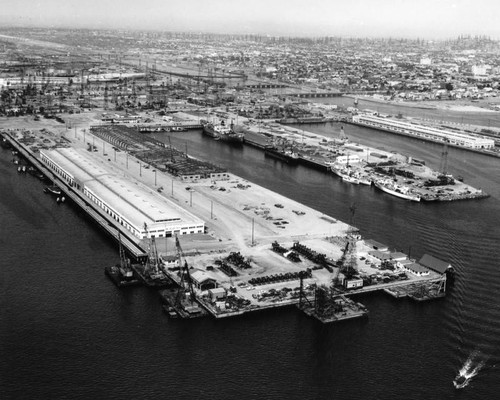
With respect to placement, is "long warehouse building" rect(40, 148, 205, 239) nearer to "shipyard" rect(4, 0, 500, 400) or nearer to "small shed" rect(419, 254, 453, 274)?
"shipyard" rect(4, 0, 500, 400)

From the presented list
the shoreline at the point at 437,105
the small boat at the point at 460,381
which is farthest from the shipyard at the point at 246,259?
the shoreline at the point at 437,105

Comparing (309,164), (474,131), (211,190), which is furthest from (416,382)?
(474,131)

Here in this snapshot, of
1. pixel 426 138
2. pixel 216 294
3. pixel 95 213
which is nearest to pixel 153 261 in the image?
pixel 216 294

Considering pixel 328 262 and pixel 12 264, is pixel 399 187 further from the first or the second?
Answer: pixel 12 264

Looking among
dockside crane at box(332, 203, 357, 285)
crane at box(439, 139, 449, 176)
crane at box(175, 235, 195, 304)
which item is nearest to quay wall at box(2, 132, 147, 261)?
crane at box(175, 235, 195, 304)

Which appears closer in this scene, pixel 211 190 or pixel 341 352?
pixel 341 352
